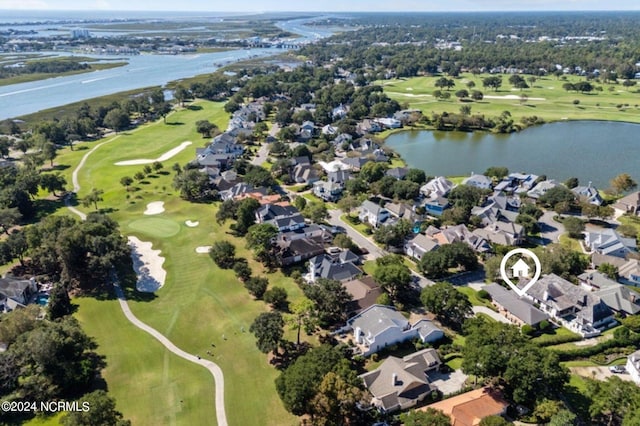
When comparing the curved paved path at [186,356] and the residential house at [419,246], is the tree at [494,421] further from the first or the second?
the residential house at [419,246]

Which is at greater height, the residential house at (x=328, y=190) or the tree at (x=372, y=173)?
the tree at (x=372, y=173)

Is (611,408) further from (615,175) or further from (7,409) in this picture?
(615,175)

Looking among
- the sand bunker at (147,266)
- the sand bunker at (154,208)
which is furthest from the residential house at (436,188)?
the sand bunker at (154,208)

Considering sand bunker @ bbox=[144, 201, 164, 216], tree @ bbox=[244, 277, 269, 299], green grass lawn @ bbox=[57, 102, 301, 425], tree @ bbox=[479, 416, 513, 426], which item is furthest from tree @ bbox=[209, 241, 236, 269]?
tree @ bbox=[479, 416, 513, 426]

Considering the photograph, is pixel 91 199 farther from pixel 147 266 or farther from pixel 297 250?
pixel 297 250

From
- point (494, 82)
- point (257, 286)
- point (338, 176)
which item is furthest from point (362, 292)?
point (494, 82)

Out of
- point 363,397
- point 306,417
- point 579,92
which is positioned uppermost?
point 579,92

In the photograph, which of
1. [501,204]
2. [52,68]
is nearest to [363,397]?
[501,204]
